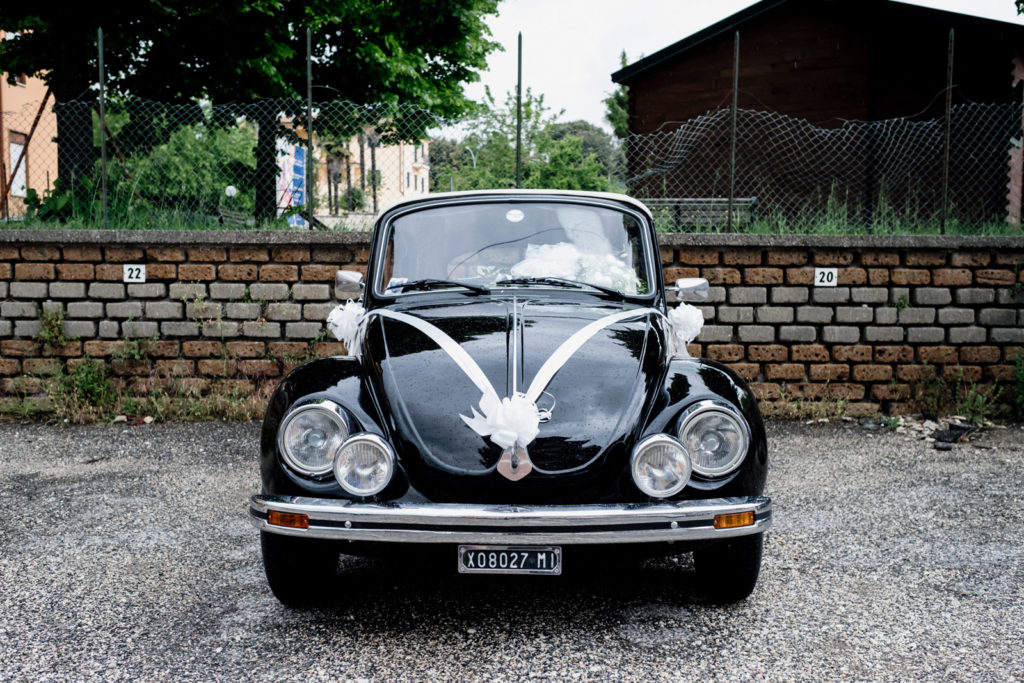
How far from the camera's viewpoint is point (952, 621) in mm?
3420

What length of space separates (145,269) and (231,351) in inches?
39.7

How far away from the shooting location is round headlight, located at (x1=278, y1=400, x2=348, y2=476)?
3111mm

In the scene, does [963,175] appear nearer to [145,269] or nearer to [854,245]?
[854,245]

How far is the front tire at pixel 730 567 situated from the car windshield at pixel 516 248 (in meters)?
1.41

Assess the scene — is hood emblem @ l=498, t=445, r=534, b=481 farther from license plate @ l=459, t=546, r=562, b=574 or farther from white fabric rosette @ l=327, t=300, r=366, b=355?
white fabric rosette @ l=327, t=300, r=366, b=355

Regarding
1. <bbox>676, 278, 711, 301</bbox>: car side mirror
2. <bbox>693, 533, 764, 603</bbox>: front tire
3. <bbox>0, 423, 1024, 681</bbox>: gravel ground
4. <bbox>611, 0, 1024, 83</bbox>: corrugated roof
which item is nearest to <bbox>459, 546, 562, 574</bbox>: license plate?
<bbox>0, 423, 1024, 681</bbox>: gravel ground

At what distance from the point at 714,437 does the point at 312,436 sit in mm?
1441

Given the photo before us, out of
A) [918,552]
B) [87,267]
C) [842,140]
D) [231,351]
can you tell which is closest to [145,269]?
[87,267]

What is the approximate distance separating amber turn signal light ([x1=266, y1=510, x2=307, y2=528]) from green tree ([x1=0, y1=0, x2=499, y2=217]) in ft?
17.9

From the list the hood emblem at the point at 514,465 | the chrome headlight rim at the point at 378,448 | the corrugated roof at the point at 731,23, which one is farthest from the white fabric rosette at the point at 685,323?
the corrugated roof at the point at 731,23

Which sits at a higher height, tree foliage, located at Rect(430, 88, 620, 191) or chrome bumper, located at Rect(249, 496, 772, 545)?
tree foliage, located at Rect(430, 88, 620, 191)

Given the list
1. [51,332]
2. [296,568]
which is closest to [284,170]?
[51,332]

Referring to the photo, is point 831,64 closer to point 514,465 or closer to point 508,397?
point 508,397

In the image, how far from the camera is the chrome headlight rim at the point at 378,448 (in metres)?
3.02
